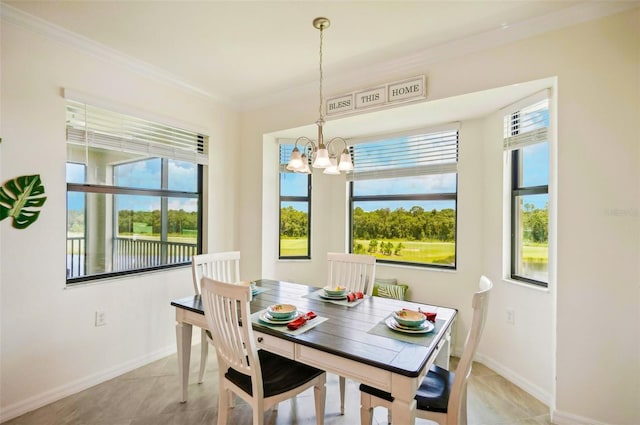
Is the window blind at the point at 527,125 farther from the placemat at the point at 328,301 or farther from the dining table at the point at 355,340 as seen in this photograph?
the placemat at the point at 328,301

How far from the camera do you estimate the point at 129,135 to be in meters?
2.76

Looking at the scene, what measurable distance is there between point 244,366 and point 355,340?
2.00 ft

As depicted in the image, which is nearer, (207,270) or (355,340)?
(355,340)

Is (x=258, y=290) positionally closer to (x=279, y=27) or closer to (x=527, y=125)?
(x=279, y=27)

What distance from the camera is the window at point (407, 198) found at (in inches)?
129

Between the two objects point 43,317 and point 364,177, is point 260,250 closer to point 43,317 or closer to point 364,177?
point 364,177

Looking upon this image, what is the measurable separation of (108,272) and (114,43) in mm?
1908

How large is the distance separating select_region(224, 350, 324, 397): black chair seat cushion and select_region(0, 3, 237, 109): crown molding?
2.65m

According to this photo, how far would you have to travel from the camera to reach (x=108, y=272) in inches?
106

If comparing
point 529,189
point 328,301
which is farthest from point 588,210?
point 328,301

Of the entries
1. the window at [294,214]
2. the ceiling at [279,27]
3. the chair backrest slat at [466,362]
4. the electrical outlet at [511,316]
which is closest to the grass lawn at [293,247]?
the window at [294,214]

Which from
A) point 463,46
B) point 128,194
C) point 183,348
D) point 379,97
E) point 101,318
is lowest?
point 183,348

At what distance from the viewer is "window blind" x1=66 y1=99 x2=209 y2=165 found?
2441mm

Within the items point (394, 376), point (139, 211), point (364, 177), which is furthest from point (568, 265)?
point (139, 211)
